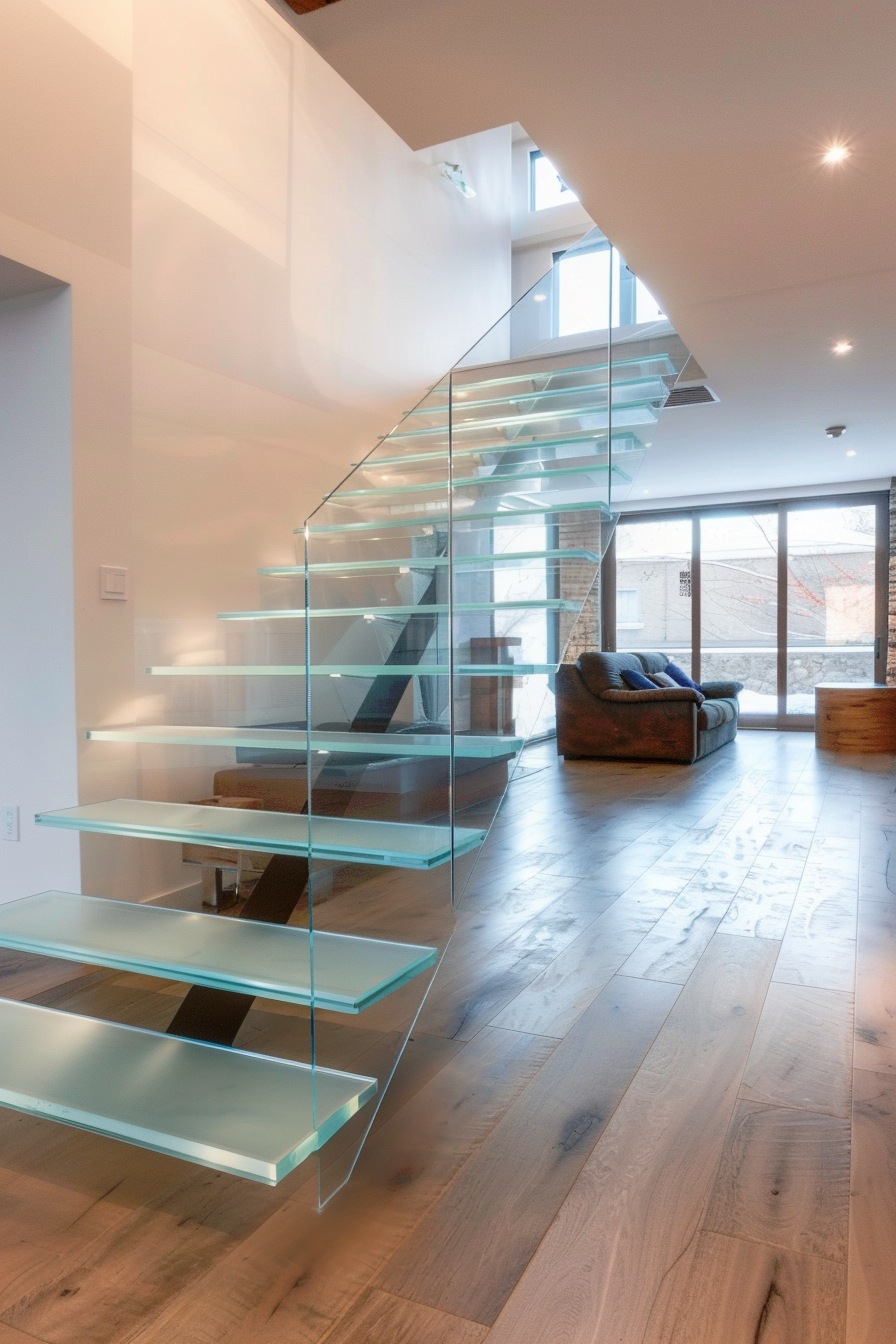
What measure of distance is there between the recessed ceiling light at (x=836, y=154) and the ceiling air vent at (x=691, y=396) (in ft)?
9.15

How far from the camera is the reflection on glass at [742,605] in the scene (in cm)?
992

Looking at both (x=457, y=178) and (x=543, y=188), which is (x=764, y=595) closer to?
(x=543, y=188)

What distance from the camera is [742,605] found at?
1007cm

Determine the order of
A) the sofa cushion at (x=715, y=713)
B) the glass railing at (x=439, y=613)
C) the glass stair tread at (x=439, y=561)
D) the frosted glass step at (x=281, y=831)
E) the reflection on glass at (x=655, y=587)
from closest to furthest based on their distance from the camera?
the frosted glass step at (x=281, y=831) < the glass railing at (x=439, y=613) < the glass stair tread at (x=439, y=561) < the sofa cushion at (x=715, y=713) < the reflection on glass at (x=655, y=587)

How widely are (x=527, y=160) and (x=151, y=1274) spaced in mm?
9102

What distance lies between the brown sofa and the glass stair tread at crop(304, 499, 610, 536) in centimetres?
449

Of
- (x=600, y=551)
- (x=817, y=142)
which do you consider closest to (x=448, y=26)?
(x=817, y=142)

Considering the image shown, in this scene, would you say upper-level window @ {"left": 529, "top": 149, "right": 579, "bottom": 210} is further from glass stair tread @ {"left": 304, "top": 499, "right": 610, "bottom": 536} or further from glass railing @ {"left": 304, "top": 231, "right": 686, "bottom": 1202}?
glass stair tread @ {"left": 304, "top": 499, "right": 610, "bottom": 536}

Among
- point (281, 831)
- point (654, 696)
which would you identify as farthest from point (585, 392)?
point (654, 696)

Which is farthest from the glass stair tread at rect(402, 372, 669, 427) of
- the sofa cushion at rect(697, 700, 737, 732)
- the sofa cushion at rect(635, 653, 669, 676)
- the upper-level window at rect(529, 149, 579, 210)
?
the sofa cushion at rect(635, 653, 669, 676)

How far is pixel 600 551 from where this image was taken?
120 inches

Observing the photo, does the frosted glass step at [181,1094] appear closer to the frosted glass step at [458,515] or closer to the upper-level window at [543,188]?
the frosted glass step at [458,515]

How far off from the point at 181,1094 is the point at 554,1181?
0.68m

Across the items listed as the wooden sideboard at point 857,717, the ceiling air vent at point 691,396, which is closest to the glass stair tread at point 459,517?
the ceiling air vent at point 691,396
